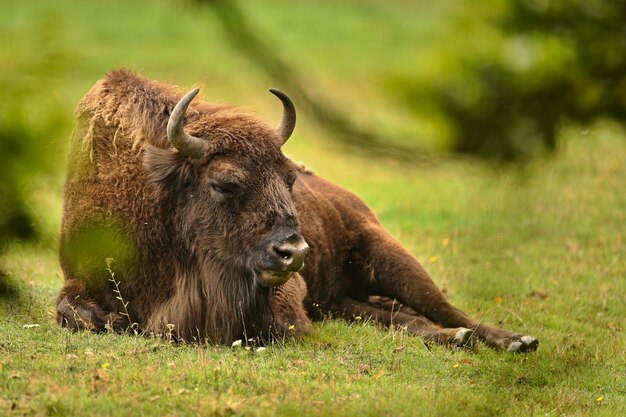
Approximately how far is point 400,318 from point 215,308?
2.04 meters

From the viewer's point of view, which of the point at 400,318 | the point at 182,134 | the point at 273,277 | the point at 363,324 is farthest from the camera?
the point at 400,318

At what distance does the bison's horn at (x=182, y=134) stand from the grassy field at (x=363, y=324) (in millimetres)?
880

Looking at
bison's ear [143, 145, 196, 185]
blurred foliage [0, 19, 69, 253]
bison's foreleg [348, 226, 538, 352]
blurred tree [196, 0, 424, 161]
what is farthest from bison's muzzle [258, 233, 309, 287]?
blurred tree [196, 0, 424, 161]

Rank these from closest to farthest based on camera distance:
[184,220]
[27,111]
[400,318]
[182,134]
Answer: [27,111] → [182,134] → [184,220] → [400,318]

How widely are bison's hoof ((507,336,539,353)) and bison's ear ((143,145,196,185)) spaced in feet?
9.42

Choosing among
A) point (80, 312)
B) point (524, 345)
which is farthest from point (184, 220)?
point (524, 345)

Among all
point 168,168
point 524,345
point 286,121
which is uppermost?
point 286,121

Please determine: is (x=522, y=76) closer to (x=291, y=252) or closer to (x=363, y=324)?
(x=291, y=252)

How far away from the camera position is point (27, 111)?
235 centimetres

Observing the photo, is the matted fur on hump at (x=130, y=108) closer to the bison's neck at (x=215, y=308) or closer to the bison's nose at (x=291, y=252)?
the bison's neck at (x=215, y=308)

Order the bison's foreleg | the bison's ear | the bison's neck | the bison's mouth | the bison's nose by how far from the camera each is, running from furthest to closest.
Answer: the bison's foreleg
the bison's ear
the bison's neck
the bison's mouth
the bison's nose

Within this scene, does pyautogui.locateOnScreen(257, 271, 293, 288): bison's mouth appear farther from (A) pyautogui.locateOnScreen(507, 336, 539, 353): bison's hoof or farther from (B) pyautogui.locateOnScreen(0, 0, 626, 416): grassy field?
(A) pyautogui.locateOnScreen(507, 336, 539, 353): bison's hoof

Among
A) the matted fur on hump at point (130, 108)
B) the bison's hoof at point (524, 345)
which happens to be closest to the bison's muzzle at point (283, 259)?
the matted fur on hump at point (130, 108)

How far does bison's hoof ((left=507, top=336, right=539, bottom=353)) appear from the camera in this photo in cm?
815
